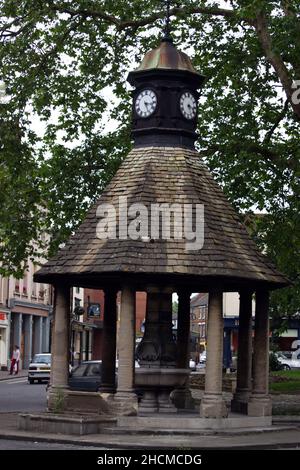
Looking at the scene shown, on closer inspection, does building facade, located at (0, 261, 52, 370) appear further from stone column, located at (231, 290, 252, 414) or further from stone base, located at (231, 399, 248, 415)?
stone base, located at (231, 399, 248, 415)

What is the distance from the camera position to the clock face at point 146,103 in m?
24.7

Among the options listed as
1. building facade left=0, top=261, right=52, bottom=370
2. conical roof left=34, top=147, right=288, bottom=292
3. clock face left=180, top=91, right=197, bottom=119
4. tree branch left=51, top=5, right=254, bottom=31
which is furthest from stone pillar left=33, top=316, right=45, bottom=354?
clock face left=180, top=91, right=197, bottom=119

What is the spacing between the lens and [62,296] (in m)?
23.5

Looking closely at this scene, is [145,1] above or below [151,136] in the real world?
above

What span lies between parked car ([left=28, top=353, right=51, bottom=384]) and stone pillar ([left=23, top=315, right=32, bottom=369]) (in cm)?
1846

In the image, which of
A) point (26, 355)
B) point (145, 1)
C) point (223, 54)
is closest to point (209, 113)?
point (223, 54)

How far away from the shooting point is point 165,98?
80.7 ft

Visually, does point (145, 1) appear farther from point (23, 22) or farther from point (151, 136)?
point (151, 136)

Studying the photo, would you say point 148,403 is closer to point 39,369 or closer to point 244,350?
point 244,350

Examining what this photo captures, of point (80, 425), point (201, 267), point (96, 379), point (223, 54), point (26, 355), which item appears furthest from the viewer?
Answer: point (26, 355)

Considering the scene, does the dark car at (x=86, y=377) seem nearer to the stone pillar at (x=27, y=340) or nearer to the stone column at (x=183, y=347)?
the stone column at (x=183, y=347)

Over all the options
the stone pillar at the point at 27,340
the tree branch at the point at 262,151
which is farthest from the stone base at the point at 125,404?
the stone pillar at the point at 27,340

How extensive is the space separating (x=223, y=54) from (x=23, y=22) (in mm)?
6491

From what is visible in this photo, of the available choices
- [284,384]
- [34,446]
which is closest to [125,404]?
[34,446]
